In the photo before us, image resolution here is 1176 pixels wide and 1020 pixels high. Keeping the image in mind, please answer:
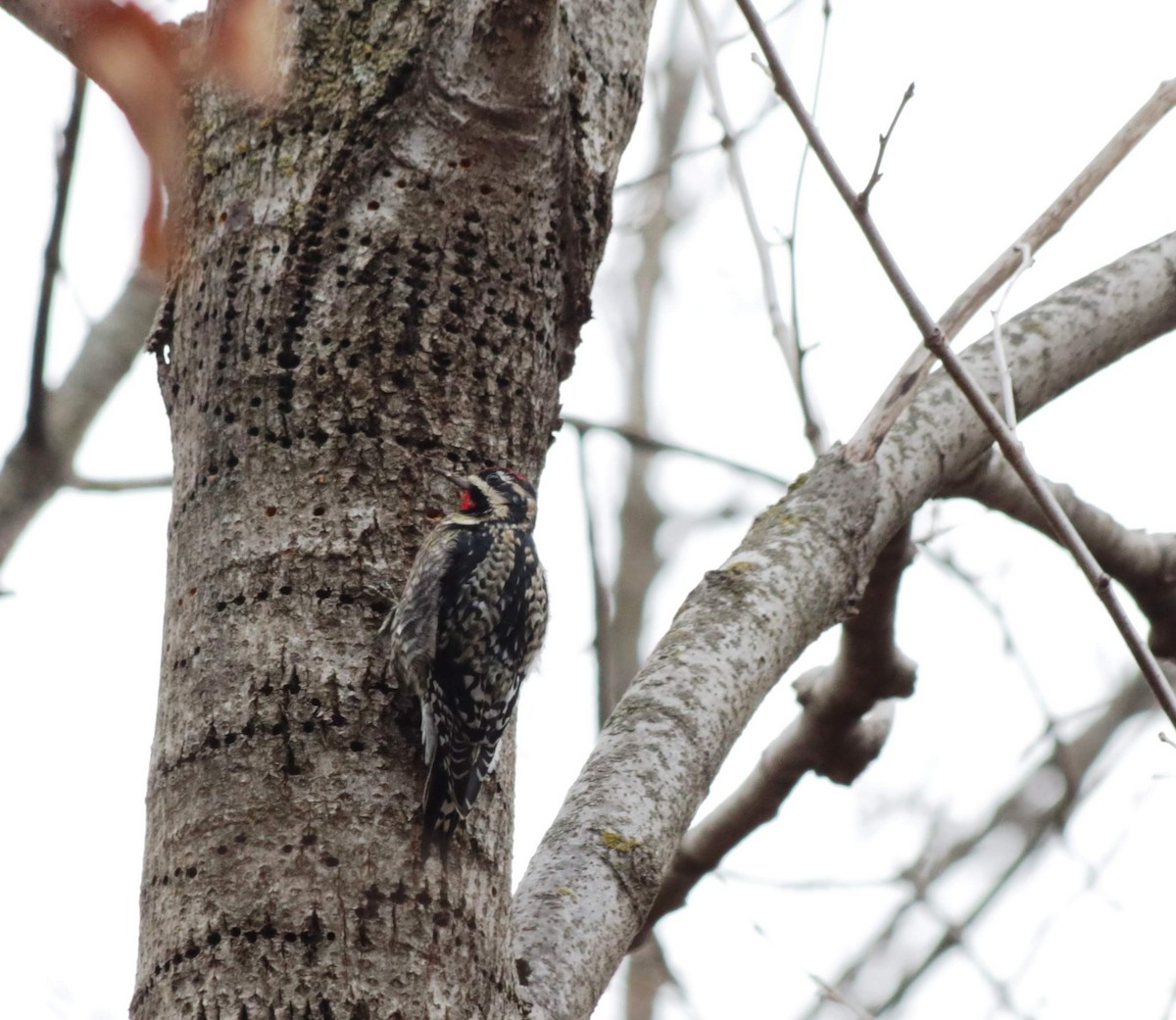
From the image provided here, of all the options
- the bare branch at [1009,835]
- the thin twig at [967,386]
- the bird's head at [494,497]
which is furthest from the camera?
the bare branch at [1009,835]

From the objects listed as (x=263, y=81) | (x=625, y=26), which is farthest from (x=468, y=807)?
(x=625, y=26)

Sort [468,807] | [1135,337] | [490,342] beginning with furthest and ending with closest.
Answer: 1. [1135,337]
2. [490,342]
3. [468,807]

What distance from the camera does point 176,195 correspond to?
2672 mm

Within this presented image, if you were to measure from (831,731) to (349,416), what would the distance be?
159 centimetres

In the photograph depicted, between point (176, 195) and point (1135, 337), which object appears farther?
point (1135, 337)

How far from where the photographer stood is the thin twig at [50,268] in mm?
2408

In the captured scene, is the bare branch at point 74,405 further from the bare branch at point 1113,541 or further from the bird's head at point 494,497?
the bare branch at point 1113,541

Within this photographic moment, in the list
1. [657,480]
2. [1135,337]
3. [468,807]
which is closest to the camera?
[468,807]

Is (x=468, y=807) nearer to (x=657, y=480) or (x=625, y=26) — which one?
(x=625, y=26)

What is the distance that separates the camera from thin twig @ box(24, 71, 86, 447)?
7.90 feet

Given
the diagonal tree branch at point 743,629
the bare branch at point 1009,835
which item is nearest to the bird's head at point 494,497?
the diagonal tree branch at point 743,629

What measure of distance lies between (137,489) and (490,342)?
0.96 meters

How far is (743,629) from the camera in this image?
2.68 metres

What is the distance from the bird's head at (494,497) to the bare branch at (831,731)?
88 cm
